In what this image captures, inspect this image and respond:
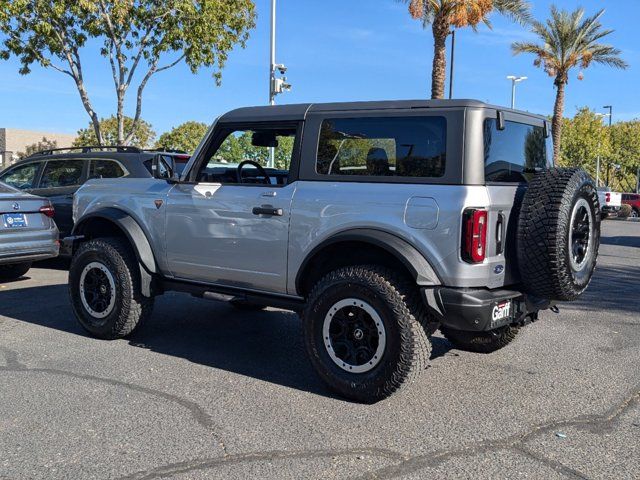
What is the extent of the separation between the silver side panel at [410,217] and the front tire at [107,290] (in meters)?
1.81

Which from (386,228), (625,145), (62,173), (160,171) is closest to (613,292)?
(386,228)

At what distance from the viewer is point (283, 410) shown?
13.4 ft

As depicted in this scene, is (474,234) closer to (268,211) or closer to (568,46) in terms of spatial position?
(268,211)

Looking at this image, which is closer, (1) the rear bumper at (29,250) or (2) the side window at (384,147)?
(2) the side window at (384,147)

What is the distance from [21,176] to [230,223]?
21.6 ft

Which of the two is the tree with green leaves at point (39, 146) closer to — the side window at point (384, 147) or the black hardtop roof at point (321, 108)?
the black hardtop roof at point (321, 108)

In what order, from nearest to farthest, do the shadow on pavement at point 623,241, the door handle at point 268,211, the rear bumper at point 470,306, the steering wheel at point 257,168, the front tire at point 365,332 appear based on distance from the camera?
the rear bumper at point 470,306
the front tire at point 365,332
the door handle at point 268,211
the steering wheel at point 257,168
the shadow on pavement at point 623,241

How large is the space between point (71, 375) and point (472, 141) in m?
3.33

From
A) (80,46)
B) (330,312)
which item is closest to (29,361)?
(330,312)

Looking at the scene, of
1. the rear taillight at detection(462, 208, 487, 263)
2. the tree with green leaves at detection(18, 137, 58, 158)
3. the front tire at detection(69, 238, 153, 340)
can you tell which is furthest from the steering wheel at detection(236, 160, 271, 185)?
the tree with green leaves at detection(18, 137, 58, 158)

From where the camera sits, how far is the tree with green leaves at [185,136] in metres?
59.8

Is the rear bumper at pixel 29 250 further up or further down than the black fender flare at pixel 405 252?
further down

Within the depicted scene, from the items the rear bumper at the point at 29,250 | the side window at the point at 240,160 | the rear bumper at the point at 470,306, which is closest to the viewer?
the rear bumper at the point at 470,306

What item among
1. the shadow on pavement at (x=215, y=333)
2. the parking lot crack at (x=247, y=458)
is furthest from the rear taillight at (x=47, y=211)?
the parking lot crack at (x=247, y=458)
